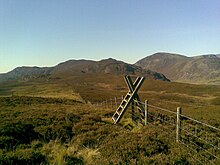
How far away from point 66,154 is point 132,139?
256 cm

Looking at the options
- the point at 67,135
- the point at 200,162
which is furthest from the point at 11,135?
the point at 200,162

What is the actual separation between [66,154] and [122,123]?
277 inches

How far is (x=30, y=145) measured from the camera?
9141 millimetres

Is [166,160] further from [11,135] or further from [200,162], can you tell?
[11,135]

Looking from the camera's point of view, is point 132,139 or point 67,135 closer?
point 132,139

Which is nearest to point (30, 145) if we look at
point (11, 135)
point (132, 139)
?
point (11, 135)

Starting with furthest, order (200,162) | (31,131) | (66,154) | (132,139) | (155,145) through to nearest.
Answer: (31,131) → (132,139) → (155,145) → (66,154) → (200,162)

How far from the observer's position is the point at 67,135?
1095 centimetres

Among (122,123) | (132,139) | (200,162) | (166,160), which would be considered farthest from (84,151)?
(122,123)

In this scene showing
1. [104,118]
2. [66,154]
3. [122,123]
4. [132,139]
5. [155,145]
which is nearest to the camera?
[66,154]

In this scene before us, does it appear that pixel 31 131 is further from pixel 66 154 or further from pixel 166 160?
pixel 166 160

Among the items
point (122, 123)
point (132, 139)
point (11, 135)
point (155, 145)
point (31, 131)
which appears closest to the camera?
point (155, 145)

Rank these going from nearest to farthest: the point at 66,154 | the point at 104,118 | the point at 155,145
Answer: the point at 66,154, the point at 155,145, the point at 104,118

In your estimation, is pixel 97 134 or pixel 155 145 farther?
pixel 97 134
